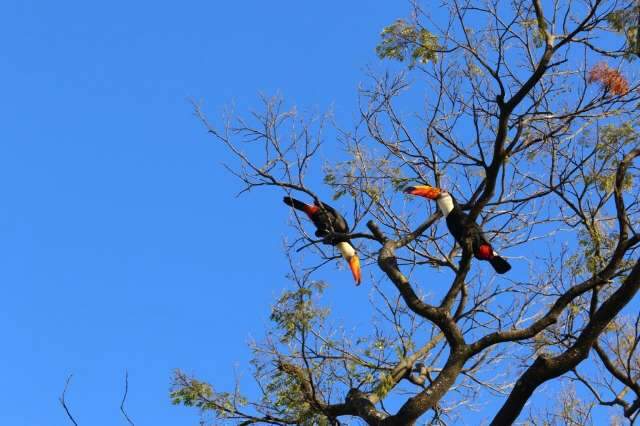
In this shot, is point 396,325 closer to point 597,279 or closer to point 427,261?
point 427,261

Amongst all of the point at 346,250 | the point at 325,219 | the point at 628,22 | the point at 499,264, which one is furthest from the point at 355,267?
the point at 628,22

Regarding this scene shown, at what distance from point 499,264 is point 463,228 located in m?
0.66

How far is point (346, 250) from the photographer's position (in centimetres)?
854

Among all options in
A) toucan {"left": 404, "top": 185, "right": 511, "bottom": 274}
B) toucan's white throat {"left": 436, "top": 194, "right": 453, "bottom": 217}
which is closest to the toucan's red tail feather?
toucan {"left": 404, "top": 185, "right": 511, "bottom": 274}

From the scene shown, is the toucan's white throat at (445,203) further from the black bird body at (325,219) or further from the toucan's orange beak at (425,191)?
the black bird body at (325,219)

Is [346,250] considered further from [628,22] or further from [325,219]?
[628,22]

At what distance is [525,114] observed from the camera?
790cm

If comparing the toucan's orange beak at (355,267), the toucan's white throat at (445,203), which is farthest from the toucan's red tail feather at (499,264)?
the toucan's orange beak at (355,267)

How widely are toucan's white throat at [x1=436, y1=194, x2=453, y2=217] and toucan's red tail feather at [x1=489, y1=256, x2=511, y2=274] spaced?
588 mm

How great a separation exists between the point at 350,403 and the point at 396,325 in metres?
1.53

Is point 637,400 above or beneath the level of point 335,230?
beneath

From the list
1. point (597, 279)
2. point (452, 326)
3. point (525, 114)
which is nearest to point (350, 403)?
point (452, 326)

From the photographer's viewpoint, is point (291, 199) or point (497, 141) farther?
point (291, 199)

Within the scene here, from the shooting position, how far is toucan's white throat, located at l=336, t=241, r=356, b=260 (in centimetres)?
853
